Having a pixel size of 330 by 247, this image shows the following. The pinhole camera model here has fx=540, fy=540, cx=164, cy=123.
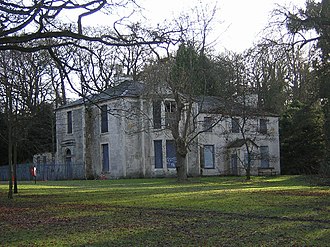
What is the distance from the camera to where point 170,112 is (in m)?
38.5

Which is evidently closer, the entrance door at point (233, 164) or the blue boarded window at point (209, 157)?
the blue boarded window at point (209, 157)

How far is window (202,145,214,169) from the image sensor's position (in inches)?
2013

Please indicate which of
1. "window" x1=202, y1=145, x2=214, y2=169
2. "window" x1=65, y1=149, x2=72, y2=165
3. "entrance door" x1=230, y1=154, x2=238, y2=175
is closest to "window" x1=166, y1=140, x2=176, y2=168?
"window" x1=202, y1=145, x2=214, y2=169

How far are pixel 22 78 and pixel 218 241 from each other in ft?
60.2

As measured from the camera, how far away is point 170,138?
49094 mm

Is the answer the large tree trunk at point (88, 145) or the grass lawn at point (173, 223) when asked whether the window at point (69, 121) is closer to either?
the large tree trunk at point (88, 145)

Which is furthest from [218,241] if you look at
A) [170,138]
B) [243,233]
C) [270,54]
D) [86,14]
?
[170,138]

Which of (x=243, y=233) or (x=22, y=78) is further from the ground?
(x=22, y=78)

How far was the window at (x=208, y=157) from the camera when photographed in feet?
168

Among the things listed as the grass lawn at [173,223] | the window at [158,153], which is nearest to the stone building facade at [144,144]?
the window at [158,153]

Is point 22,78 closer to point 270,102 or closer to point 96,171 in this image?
point 96,171

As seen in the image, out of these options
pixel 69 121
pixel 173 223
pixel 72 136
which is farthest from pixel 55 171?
pixel 173 223

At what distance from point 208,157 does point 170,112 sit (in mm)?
14090

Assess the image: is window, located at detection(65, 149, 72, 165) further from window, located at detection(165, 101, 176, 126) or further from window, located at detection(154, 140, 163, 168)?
window, located at detection(165, 101, 176, 126)
